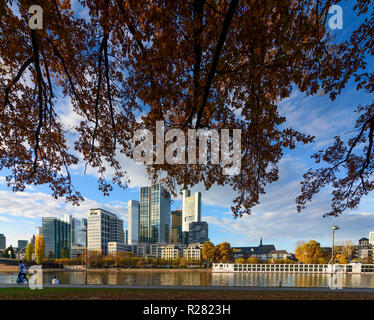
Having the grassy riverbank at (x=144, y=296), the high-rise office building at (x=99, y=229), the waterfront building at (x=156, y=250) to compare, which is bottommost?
the waterfront building at (x=156, y=250)

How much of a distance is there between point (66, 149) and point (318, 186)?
38.3 feet

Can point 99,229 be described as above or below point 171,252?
above

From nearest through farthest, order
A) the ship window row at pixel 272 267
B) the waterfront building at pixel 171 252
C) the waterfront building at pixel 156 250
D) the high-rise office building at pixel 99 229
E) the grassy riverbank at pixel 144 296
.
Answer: the grassy riverbank at pixel 144 296 → the ship window row at pixel 272 267 → the waterfront building at pixel 171 252 → the high-rise office building at pixel 99 229 → the waterfront building at pixel 156 250

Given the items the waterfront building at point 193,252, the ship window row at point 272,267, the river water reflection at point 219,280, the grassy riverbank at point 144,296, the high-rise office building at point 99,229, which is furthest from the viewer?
the high-rise office building at point 99,229

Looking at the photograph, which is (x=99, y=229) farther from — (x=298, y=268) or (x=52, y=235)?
(x=298, y=268)

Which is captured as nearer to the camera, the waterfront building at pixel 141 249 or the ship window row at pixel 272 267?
the ship window row at pixel 272 267

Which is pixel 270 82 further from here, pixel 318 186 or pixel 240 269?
pixel 240 269

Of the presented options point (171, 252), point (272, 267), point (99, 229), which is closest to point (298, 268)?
point (272, 267)

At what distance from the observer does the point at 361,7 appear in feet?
16.3

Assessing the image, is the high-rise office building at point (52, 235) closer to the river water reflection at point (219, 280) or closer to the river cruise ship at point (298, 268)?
the river water reflection at point (219, 280)

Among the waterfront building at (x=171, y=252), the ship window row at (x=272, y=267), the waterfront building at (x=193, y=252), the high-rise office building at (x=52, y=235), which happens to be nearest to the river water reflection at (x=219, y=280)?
the ship window row at (x=272, y=267)

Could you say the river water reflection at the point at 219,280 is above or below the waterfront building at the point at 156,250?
above

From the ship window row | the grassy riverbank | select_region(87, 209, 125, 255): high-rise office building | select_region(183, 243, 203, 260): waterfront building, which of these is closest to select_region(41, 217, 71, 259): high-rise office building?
select_region(87, 209, 125, 255): high-rise office building
